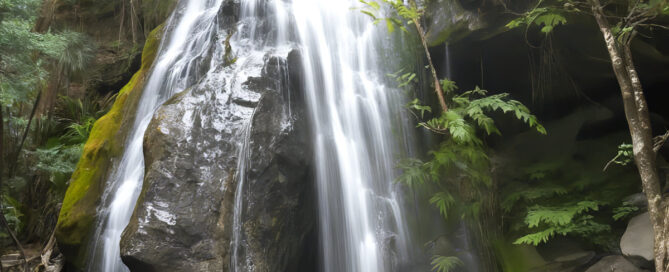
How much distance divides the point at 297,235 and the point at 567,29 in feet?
14.7

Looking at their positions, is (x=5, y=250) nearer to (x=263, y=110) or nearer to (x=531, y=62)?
(x=263, y=110)

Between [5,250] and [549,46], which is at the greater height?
[549,46]

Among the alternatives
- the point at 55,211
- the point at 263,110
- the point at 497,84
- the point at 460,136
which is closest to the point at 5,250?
the point at 55,211

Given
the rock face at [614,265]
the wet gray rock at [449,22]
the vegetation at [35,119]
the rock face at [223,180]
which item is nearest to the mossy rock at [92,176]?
the vegetation at [35,119]

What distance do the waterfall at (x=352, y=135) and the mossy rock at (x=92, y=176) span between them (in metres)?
2.92

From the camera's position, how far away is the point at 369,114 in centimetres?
609

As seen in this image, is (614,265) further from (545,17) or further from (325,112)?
(325,112)

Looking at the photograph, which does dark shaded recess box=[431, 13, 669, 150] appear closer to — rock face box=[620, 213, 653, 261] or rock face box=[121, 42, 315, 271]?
rock face box=[620, 213, 653, 261]

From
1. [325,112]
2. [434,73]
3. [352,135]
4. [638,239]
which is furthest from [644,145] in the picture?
[325,112]

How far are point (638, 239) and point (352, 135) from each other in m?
3.58

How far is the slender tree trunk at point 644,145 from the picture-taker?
10.9ft

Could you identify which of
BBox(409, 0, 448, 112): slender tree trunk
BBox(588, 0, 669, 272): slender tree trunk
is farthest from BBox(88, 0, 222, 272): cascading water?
BBox(588, 0, 669, 272): slender tree trunk

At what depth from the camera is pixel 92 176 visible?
229 inches

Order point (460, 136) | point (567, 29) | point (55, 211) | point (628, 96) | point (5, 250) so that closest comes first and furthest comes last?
1. point (628, 96)
2. point (460, 136)
3. point (567, 29)
4. point (5, 250)
5. point (55, 211)
